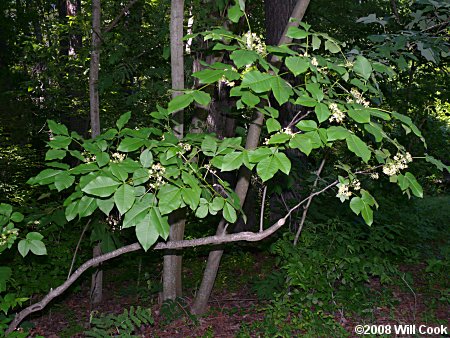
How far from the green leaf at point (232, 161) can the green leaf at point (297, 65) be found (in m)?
0.40

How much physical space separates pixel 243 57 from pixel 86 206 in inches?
37.1

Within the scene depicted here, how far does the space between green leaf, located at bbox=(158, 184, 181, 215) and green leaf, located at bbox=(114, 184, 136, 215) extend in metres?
0.11

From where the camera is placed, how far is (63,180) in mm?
1948

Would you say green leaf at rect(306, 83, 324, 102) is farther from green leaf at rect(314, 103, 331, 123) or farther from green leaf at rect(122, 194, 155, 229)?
green leaf at rect(122, 194, 155, 229)

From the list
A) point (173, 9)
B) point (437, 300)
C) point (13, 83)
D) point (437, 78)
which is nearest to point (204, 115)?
point (173, 9)

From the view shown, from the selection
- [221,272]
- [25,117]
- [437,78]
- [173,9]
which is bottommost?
[221,272]

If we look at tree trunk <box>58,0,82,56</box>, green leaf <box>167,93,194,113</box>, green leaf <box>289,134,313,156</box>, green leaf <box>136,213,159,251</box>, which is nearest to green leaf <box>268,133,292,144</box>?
green leaf <box>289,134,313,156</box>

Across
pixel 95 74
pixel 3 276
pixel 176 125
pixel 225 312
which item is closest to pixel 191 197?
pixel 3 276

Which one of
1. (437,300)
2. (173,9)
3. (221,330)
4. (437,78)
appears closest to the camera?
(173,9)

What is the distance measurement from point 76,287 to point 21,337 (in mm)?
2093

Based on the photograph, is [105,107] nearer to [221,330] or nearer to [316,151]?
[316,151]

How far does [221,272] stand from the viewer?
5.22 metres

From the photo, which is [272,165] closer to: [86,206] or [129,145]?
[129,145]

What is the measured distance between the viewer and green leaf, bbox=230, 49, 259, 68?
162 centimetres
